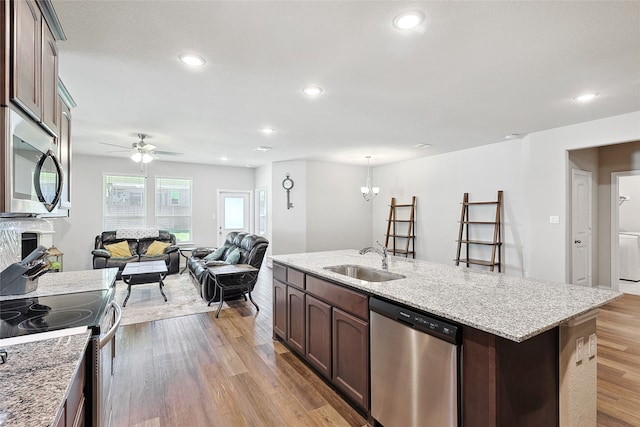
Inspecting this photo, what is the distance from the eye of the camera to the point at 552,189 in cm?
452

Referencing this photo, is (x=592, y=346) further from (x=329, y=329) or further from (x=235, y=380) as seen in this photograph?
(x=235, y=380)

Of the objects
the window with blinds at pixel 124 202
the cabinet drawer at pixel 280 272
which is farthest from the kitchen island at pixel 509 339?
the window with blinds at pixel 124 202

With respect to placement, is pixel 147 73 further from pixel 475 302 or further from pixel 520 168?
pixel 520 168

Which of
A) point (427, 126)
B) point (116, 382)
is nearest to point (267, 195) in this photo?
point (427, 126)

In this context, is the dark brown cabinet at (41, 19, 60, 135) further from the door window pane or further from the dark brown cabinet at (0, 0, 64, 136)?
the door window pane

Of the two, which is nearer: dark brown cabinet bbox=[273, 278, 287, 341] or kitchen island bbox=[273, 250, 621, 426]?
kitchen island bbox=[273, 250, 621, 426]

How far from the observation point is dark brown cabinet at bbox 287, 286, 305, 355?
9.20ft

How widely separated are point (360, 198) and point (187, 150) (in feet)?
13.7

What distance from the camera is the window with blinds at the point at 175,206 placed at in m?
7.57

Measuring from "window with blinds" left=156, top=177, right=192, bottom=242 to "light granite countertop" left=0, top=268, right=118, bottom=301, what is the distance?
5299 mm

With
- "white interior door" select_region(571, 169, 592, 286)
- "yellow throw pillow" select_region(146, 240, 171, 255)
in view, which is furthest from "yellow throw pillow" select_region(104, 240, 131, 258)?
"white interior door" select_region(571, 169, 592, 286)

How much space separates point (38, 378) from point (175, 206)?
24.2 ft

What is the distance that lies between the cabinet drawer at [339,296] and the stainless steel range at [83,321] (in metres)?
1.37

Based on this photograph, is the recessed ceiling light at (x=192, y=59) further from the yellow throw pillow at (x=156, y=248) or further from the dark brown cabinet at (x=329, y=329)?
the yellow throw pillow at (x=156, y=248)
